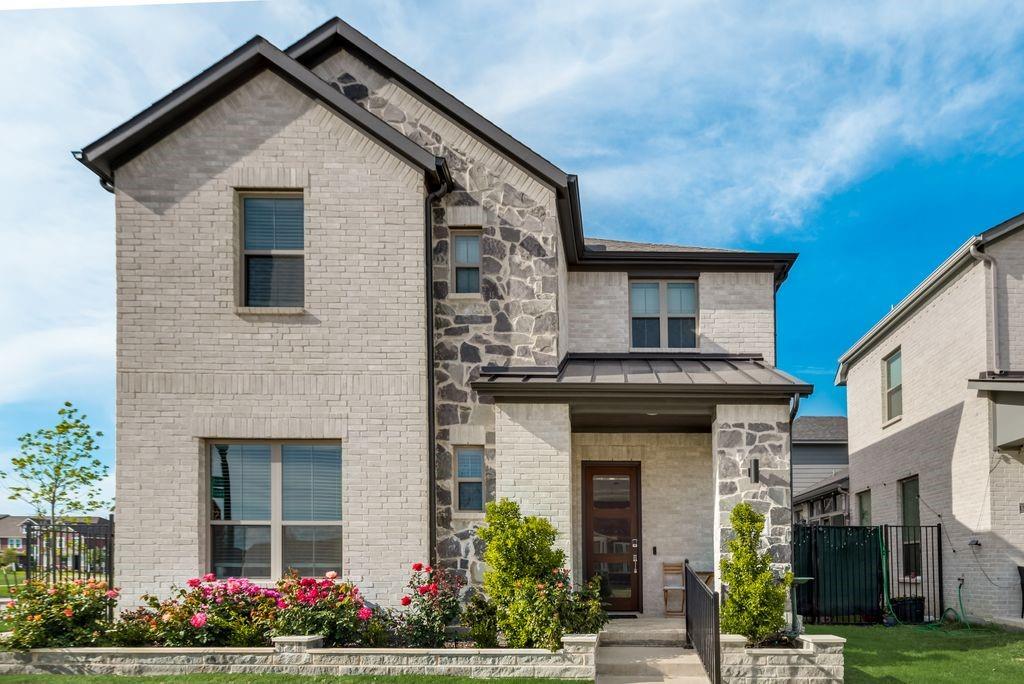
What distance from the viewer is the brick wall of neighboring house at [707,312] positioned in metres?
14.6

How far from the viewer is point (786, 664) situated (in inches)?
397

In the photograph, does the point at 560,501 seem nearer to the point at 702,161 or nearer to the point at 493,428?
the point at 493,428

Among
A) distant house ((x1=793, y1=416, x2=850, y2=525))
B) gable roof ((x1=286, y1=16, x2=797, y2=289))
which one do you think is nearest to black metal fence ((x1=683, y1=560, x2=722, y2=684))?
gable roof ((x1=286, y1=16, x2=797, y2=289))

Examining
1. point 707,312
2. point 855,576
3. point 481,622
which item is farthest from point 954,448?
point 481,622

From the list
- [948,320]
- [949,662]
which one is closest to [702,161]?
[948,320]

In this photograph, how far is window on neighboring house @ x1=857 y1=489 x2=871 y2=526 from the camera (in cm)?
2205

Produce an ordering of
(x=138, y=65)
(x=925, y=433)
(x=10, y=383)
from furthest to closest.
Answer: (x=925, y=433)
(x=10, y=383)
(x=138, y=65)

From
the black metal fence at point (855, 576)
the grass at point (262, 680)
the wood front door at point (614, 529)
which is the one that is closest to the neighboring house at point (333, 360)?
the grass at point (262, 680)

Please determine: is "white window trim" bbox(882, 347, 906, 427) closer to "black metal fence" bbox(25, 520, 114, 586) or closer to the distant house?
the distant house

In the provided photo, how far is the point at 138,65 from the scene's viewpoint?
30.3 ft

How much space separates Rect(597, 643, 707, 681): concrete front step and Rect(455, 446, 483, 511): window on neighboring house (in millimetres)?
2453

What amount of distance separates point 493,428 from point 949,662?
650 cm

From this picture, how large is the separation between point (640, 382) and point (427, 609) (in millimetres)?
3819

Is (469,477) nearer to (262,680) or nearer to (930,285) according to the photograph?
(262,680)
